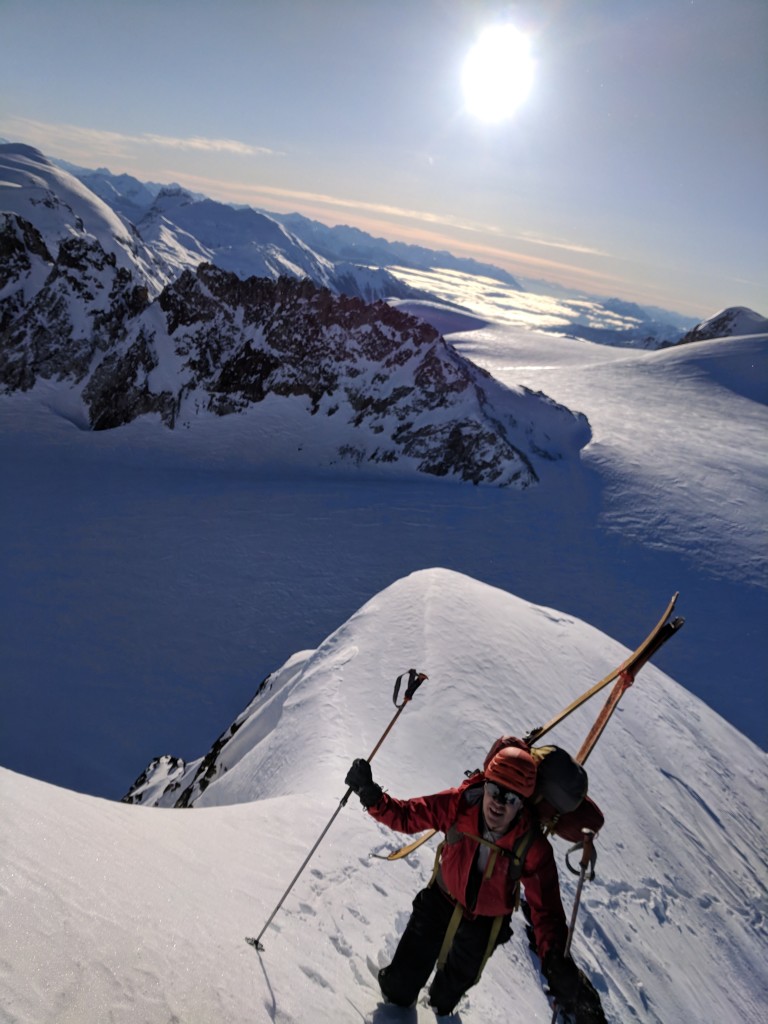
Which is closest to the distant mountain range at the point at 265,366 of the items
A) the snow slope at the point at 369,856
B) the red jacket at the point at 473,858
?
the snow slope at the point at 369,856

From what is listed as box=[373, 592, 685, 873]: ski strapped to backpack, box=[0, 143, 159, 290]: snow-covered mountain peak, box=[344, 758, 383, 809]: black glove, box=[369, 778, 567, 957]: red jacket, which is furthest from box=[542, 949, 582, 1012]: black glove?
box=[0, 143, 159, 290]: snow-covered mountain peak

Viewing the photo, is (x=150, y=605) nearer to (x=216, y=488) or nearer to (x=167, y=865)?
(x=216, y=488)

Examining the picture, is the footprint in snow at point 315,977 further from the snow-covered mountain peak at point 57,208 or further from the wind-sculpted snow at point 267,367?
the snow-covered mountain peak at point 57,208

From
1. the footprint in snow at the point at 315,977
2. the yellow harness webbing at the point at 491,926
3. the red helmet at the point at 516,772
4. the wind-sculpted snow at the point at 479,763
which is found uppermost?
the red helmet at the point at 516,772

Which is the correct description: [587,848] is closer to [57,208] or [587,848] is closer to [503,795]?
[503,795]

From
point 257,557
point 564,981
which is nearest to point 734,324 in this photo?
point 257,557

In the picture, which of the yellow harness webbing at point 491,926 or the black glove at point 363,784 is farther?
the black glove at point 363,784

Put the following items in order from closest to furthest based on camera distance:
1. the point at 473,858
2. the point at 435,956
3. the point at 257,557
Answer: the point at 473,858 → the point at 435,956 → the point at 257,557
